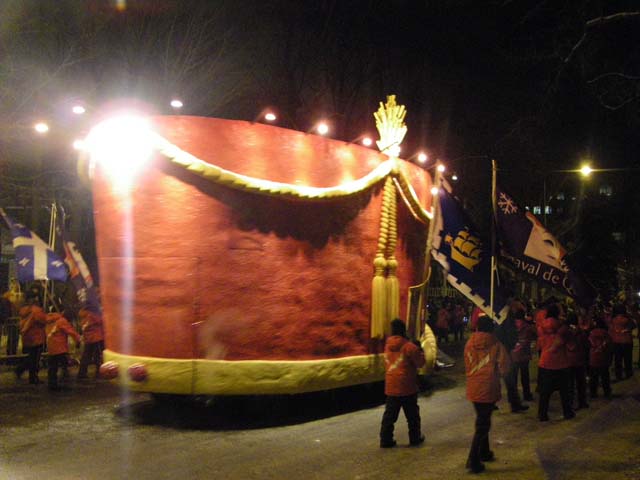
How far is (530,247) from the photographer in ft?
28.7

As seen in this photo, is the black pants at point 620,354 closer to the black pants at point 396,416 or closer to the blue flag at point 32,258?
the black pants at point 396,416

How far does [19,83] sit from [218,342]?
8.90m

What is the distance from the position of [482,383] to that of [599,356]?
573 centimetres

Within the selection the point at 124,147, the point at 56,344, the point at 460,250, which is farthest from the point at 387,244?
the point at 56,344

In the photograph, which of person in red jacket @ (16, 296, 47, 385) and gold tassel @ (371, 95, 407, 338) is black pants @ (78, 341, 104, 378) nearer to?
person in red jacket @ (16, 296, 47, 385)

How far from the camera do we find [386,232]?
30.7 ft

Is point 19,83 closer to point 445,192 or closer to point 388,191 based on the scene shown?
point 388,191

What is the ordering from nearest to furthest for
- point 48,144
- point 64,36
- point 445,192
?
point 445,192
point 64,36
point 48,144

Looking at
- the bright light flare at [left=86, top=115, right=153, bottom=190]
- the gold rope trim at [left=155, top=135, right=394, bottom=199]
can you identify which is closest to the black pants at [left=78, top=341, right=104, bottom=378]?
the bright light flare at [left=86, top=115, right=153, bottom=190]

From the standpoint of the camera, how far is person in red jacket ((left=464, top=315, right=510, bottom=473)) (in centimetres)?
613

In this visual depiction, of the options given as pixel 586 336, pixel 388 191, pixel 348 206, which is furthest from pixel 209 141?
pixel 586 336

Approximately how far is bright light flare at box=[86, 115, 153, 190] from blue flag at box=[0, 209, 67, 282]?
14.2 ft

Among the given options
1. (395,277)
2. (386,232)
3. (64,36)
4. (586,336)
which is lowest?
(586,336)

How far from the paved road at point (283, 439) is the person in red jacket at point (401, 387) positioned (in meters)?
0.22
